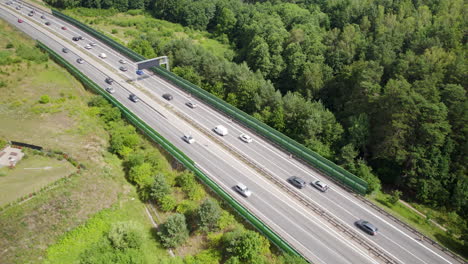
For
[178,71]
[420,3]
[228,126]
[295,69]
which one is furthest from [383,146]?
[420,3]

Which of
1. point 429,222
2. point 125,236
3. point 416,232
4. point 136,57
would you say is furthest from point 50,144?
point 429,222

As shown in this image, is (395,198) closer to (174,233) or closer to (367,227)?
(367,227)

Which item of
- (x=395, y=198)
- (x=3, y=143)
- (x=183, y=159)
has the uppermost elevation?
A: (x=395, y=198)

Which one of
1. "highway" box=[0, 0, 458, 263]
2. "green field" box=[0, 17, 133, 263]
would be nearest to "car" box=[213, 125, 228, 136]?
"highway" box=[0, 0, 458, 263]

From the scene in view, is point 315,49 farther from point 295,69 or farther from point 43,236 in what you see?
point 43,236

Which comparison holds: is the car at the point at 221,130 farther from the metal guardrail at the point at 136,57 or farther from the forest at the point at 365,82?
the metal guardrail at the point at 136,57

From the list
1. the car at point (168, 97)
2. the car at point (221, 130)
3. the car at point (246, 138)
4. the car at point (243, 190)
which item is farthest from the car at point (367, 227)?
the car at point (168, 97)
